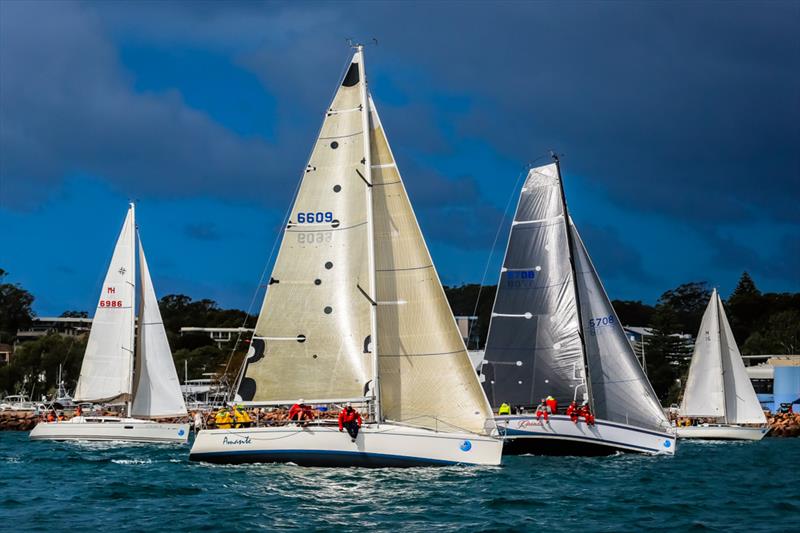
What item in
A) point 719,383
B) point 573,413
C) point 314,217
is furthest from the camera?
point 719,383

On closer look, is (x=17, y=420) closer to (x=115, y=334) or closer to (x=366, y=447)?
(x=115, y=334)

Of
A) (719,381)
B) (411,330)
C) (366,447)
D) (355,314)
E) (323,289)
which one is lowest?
(366,447)

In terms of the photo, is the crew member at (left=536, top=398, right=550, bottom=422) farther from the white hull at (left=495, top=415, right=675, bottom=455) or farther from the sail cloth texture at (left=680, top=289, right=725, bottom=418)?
the sail cloth texture at (left=680, top=289, right=725, bottom=418)

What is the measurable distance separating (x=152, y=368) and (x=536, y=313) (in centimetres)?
1953

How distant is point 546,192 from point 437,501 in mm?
18461

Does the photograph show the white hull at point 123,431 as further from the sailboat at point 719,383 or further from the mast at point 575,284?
the sailboat at point 719,383

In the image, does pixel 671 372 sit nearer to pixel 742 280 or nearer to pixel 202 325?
pixel 742 280

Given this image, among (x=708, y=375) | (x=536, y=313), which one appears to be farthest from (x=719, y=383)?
(x=536, y=313)

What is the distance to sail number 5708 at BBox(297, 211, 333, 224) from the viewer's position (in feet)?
95.3

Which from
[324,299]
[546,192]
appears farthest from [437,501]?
[546,192]

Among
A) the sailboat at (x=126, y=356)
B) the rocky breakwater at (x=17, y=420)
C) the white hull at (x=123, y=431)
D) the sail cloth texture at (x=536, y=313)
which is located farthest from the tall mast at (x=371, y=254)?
the rocky breakwater at (x=17, y=420)

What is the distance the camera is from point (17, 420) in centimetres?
8250

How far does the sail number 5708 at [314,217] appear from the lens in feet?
95.3

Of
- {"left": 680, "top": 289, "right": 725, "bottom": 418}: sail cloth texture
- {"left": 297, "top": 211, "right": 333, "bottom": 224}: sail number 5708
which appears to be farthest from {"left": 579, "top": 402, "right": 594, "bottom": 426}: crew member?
{"left": 680, "top": 289, "right": 725, "bottom": 418}: sail cloth texture
